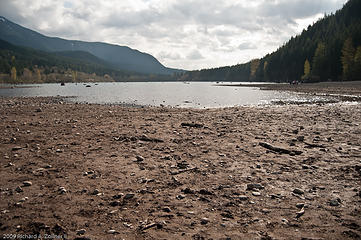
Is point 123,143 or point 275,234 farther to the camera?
point 123,143

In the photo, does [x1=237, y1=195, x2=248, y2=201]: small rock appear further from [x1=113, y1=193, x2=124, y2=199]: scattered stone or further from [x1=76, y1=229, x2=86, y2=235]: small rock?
[x1=76, y1=229, x2=86, y2=235]: small rock

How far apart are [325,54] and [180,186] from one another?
123166 mm

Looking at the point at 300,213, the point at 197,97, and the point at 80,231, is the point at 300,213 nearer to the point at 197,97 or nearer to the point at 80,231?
the point at 80,231

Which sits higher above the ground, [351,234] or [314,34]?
[314,34]

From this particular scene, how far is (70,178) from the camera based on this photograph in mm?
7020

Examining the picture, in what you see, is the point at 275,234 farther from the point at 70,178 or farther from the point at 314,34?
the point at 314,34

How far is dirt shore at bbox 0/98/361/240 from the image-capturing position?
4605 millimetres

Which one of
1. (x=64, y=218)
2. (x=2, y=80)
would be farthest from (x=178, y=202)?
(x=2, y=80)

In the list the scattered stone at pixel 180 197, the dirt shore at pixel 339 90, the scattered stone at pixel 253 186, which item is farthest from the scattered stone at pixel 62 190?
the dirt shore at pixel 339 90

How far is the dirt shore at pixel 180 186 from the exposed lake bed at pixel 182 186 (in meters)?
0.03

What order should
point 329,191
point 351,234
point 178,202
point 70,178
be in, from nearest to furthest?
point 351,234 < point 178,202 < point 329,191 < point 70,178

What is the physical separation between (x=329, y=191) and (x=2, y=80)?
23631 centimetres

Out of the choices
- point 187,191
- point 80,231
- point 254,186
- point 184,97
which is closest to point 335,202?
point 254,186

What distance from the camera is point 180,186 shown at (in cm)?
660
